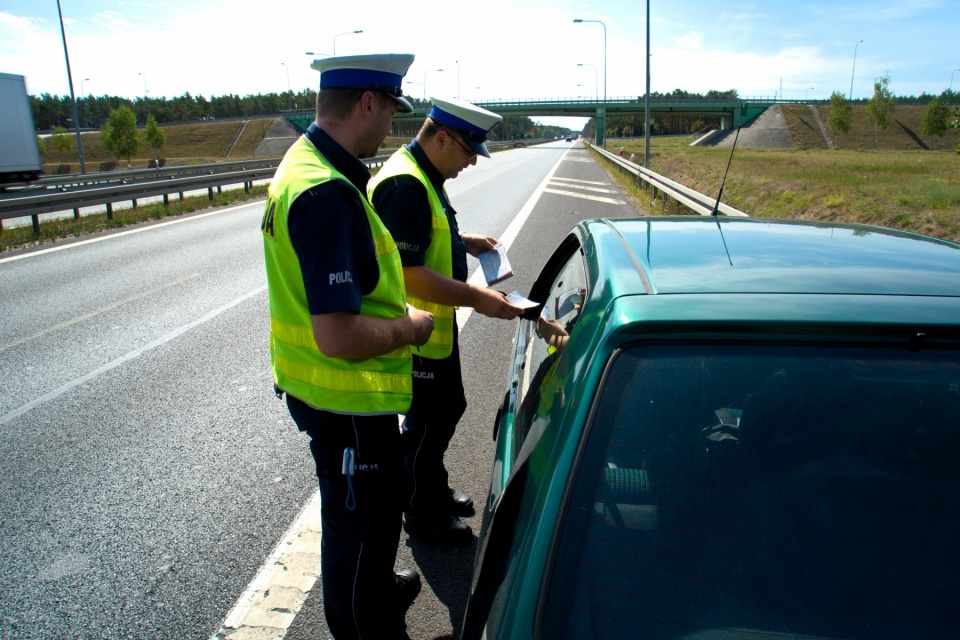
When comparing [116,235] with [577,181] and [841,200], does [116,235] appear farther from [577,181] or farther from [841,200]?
[577,181]

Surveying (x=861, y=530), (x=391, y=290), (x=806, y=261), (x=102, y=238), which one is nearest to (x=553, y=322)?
(x=391, y=290)

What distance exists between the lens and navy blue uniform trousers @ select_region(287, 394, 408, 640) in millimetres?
2150

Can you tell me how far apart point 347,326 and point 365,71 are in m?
0.79

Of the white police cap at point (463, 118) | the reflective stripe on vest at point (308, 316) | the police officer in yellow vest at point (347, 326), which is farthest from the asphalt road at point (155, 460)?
the white police cap at point (463, 118)

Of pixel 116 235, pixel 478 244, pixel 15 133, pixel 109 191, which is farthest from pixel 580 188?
pixel 478 244

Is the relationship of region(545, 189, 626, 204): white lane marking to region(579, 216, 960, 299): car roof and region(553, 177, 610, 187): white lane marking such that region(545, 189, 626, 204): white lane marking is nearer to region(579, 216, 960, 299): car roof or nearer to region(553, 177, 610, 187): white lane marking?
region(553, 177, 610, 187): white lane marking

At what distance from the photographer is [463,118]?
2961 millimetres

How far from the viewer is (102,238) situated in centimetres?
1325

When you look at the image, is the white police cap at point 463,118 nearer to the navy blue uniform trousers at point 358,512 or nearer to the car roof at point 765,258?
the car roof at point 765,258

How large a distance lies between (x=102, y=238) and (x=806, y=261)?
45.7 ft

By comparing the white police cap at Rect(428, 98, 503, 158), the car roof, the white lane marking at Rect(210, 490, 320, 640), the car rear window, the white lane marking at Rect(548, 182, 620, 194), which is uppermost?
the white police cap at Rect(428, 98, 503, 158)

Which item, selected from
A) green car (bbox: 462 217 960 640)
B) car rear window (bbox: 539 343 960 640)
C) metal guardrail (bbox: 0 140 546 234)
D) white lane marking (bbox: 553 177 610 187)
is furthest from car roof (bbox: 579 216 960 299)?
white lane marking (bbox: 553 177 610 187)

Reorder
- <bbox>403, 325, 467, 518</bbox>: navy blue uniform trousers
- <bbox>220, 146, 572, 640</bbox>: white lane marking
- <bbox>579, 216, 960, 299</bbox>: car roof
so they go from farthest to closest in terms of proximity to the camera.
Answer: <bbox>403, 325, 467, 518</bbox>: navy blue uniform trousers → <bbox>220, 146, 572, 640</bbox>: white lane marking → <bbox>579, 216, 960, 299</bbox>: car roof

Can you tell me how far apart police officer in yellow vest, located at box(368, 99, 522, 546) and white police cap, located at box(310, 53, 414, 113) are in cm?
66
